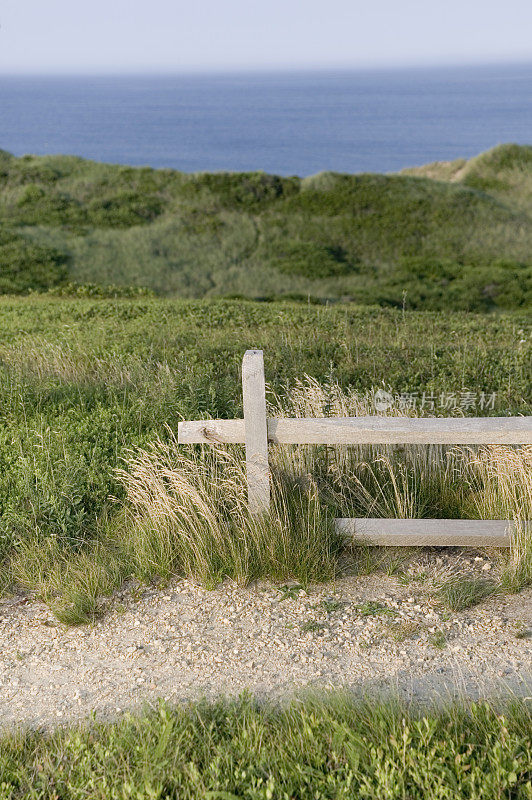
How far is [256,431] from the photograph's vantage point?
18.8ft

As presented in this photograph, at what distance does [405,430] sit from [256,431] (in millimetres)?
1098

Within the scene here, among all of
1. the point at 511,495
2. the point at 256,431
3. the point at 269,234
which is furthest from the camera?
the point at 269,234

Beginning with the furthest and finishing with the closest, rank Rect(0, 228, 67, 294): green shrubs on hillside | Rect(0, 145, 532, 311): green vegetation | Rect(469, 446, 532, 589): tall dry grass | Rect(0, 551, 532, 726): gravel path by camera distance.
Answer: Rect(0, 145, 532, 311): green vegetation < Rect(0, 228, 67, 294): green shrubs on hillside < Rect(469, 446, 532, 589): tall dry grass < Rect(0, 551, 532, 726): gravel path

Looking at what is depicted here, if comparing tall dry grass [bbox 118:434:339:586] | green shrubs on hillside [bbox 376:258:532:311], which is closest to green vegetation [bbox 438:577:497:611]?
tall dry grass [bbox 118:434:339:586]

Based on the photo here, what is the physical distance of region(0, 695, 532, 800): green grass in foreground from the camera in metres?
3.70

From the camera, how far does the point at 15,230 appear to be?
30297 mm

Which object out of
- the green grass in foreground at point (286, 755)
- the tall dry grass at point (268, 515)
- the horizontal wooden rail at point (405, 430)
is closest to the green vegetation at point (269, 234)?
the tall dry grass at point (268, 515)

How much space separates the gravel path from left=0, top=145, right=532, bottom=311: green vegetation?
20.0 meters

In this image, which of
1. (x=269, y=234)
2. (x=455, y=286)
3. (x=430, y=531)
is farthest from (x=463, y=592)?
(x=269, y=234)

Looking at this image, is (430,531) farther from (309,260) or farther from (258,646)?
(309,260)

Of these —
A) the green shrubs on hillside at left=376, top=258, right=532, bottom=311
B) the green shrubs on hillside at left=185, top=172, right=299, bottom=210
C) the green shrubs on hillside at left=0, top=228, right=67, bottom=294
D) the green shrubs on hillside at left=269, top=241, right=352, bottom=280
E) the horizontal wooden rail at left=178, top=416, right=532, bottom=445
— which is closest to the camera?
the horizontal wooden rail at left=178, top=416, right=532, bottom=445

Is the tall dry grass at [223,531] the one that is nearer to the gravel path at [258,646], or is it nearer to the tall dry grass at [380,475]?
the gravel path at [258,646]

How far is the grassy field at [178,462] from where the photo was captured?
19.2 ft

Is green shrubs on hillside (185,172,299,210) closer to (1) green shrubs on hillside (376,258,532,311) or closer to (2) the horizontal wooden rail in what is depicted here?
(1) green shrubs on hillside (376,258,532,311)
